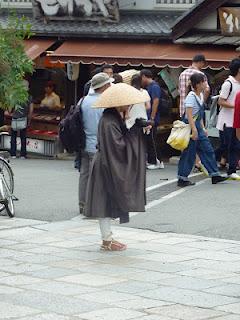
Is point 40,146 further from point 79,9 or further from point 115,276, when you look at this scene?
point 115,276

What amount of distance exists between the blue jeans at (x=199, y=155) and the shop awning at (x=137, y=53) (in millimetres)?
3758

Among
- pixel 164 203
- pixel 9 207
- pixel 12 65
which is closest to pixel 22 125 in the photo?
pixel 164 203

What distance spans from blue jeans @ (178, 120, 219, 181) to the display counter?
7060 mm

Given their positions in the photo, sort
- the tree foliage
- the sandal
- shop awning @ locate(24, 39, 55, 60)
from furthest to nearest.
→ 1. shop awning @ locate(24, 39, 55, 60)
2. the tree foliage
3. the sandal

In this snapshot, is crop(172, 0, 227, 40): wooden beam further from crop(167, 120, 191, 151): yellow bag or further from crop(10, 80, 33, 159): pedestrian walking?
crop(167, 120, 191, 151): yellow bag

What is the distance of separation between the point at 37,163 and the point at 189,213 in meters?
8.53

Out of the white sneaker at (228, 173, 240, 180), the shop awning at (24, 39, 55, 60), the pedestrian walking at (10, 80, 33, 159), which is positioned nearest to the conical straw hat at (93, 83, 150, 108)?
the white sneaker at (228, 173, 240, 180)

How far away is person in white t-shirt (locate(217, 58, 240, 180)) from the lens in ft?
52.1

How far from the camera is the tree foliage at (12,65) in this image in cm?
1188

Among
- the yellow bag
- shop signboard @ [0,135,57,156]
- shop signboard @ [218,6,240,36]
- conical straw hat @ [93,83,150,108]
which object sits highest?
shop signboard @ [218,6,240,36]

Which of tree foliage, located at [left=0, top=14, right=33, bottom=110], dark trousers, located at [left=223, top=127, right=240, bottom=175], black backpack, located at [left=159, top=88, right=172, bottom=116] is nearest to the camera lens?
tree foliage, located at [left=0, top=14, right=33, bottom=110]

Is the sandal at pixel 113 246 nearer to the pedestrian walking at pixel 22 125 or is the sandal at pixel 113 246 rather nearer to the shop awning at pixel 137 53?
the shop awning at pixel 137 53

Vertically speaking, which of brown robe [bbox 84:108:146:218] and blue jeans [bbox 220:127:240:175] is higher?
brown robe [bbox 84:108:146:218]

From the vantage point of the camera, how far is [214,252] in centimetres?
1033
